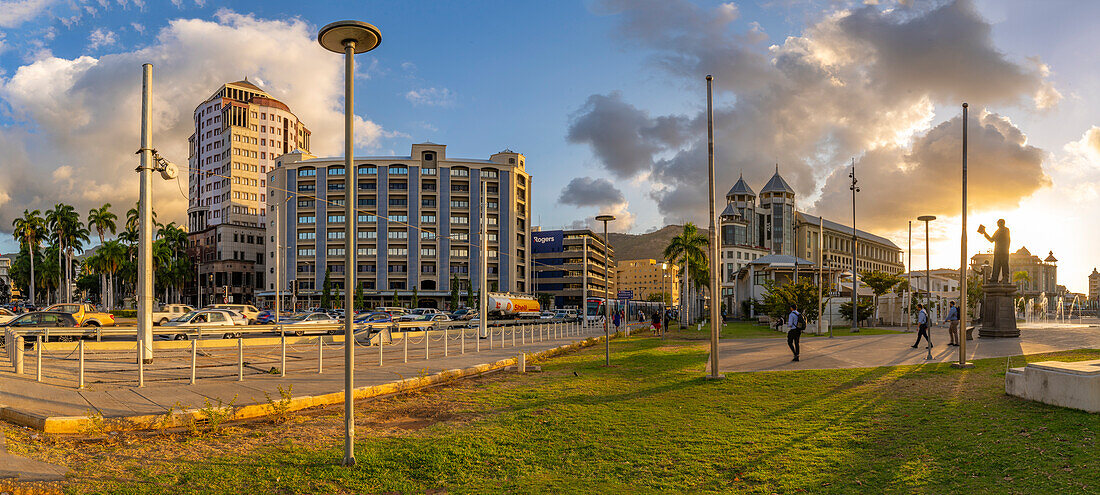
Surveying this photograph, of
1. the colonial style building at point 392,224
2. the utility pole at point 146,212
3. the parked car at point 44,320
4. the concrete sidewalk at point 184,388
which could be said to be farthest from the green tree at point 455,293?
the utility pole at point 146,212

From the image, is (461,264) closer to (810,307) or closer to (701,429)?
(810,307)

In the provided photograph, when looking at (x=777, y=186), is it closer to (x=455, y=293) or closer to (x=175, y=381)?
(x=455, y=293)

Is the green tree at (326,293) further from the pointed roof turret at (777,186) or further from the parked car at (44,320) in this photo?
the pointed roof turret at (777,186)

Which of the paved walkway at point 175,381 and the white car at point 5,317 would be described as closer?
Result: the paved walkway at point 175,381

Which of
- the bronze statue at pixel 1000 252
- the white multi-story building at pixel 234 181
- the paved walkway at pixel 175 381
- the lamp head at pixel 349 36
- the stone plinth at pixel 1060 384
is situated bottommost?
the paved walkway at pixel 175 381

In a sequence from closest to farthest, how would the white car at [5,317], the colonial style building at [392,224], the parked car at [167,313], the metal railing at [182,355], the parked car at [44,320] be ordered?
the metal railing at [182,355] < the parked car at [44,320] < the white car at [5,317] < the parked car at [167,313] < the colonial style building at [392,224]

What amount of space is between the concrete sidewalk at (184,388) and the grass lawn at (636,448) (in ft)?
2.33

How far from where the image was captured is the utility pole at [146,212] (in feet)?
57.9

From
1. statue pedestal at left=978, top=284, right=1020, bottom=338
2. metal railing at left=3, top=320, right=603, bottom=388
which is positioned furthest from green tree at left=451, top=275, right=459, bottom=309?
statue pedestal at left=978, top=284, right=1020, bottom=338

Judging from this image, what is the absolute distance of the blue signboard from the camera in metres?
120

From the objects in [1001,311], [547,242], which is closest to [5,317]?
[1001,311]

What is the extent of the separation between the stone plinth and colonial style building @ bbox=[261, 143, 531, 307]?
96513mm

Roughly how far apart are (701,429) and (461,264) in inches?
3927

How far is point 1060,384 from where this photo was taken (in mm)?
10391
